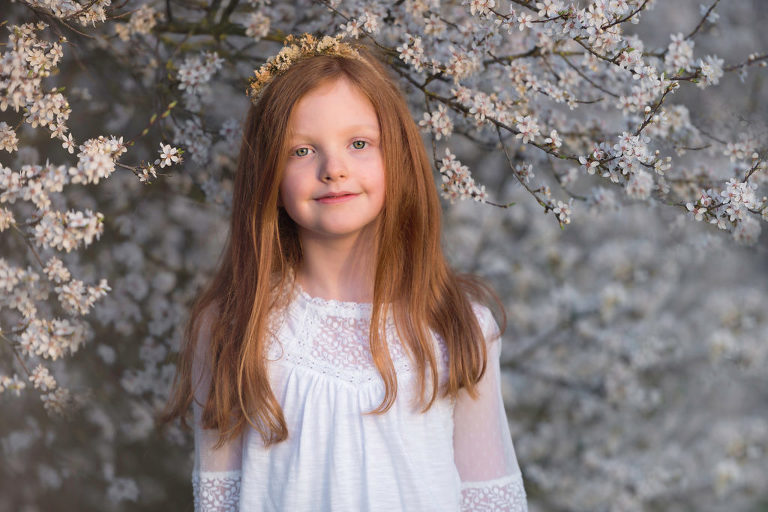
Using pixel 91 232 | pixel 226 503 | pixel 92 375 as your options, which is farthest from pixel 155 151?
pixel 226 503

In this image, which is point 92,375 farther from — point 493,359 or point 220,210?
point 493,359

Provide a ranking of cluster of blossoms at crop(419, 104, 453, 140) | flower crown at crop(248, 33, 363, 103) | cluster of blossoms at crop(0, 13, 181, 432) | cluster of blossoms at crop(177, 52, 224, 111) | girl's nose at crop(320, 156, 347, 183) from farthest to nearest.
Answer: cluster of blossoms at crop(177, 52, 224, 111) < cluster of blossoms at crop(419, 104, 453, 140) < flower crown at crop(248, 33, 363, 103) < girl's nose at crop(320, 156, 347, 183) < cluster of blossoms at crop(0, 13, 181, 432)

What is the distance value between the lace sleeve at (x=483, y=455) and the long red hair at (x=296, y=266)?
57 millimetres

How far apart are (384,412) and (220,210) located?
1.00 meters

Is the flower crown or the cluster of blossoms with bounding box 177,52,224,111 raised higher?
the cluster of blossoms with bounding box 177,52,224,111

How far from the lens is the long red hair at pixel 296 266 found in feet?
4.57

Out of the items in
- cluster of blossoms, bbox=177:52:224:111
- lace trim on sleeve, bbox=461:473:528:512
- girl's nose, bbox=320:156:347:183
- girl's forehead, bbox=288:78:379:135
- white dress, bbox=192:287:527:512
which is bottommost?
lace trim on sleeve, bbox=461:473:528:512

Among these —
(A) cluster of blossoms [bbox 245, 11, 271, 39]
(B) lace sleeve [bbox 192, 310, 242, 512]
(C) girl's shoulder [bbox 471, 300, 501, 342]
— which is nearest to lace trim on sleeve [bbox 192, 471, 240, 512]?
(B) lace sleeve [bbox 192, 310, 242, 512]

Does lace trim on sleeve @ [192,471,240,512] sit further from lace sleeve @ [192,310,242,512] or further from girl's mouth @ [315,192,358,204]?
girl's mouth @ [315,192,358,204]

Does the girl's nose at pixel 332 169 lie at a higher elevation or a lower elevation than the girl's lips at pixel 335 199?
higher

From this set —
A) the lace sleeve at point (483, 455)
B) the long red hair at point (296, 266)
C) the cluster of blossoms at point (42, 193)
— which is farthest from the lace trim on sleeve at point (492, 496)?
the cluster of blossoms at point (42, 193)

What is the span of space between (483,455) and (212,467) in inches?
22.5

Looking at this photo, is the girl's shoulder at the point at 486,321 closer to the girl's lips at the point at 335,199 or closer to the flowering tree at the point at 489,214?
the flowering tree at the point at 489,214

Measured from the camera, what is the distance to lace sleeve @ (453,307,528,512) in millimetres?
1479
